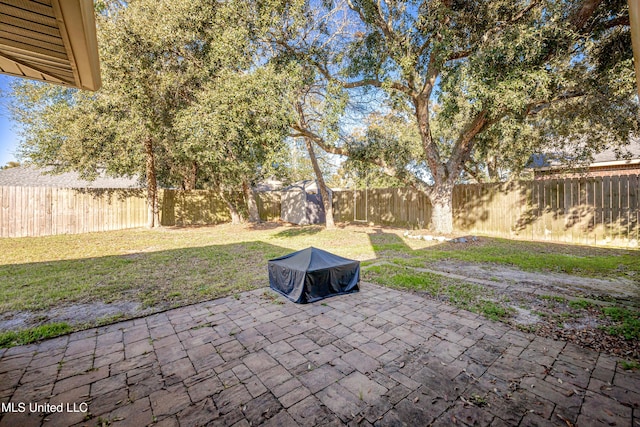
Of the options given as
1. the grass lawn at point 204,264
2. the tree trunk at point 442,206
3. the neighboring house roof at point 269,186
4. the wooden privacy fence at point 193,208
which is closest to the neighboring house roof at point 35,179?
the wooden privacy fence at point 193,208

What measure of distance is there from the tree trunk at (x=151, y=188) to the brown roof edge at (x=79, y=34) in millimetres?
8951

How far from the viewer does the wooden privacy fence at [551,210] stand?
283 inches

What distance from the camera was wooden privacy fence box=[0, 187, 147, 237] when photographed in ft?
30.4

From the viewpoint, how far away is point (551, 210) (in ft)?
→ 27.1

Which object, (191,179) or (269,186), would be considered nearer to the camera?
(191,179)

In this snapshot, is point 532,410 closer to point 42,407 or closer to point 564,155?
point 42,407

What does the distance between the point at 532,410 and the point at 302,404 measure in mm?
1485

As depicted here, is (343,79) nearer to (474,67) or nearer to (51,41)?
(474,67)

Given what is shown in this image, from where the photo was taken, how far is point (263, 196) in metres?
16.8

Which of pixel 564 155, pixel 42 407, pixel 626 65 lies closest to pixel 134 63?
pixel 42 407

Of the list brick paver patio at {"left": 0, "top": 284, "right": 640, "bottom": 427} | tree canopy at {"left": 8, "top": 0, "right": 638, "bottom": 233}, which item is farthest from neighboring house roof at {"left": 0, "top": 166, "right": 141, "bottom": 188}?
brick paver patio at {"left": 0, "top": 284, "right": 640, "bottom": 427}

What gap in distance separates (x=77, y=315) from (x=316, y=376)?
311 centimetres

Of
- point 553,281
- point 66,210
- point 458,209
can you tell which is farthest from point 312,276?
point 66,210

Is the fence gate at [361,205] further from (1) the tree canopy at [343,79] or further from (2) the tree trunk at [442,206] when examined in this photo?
(2) the tree trunk at [442,206]
